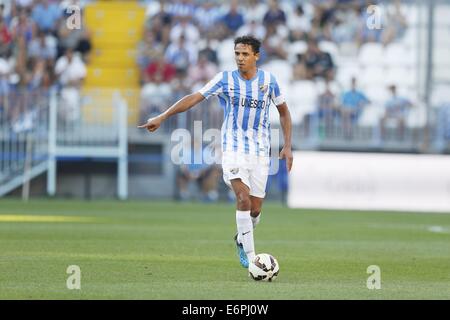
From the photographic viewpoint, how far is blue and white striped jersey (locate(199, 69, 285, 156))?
1161 centimetres

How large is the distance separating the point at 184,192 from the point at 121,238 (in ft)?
38.2

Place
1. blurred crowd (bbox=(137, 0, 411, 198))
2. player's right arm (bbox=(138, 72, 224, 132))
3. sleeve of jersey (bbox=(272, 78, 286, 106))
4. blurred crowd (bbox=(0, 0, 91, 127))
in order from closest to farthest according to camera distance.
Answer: player's right arm (bbox=(138, 72, 224, 132))
sleeve of jersey (bbox=(272, 78, 286, 106))
blurred crowd (bbox=(0, 0, 91, 127))
blurred crowd (bbox=(137, 0, 411, 198))

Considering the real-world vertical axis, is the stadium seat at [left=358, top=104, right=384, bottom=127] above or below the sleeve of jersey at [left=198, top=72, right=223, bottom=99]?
below

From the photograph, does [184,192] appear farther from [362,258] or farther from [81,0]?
[362,258]

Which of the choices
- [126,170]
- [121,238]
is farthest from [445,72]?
[121,238]

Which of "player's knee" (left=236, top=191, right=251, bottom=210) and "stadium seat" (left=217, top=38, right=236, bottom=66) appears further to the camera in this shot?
"stadium seat" (left=217, top=38, right=236, bottom=66)

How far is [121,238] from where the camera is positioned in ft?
52.4

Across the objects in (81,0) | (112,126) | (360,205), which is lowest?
(360,205)

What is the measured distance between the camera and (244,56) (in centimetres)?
1146

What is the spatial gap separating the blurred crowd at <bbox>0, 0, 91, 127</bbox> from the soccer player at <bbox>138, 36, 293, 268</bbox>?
1554 cm

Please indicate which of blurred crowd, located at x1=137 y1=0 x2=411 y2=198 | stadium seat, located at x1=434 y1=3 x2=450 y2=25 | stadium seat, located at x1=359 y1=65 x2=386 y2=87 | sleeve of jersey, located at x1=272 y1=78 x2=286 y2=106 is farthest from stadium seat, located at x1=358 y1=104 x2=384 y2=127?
sleeve of jersey, located at x1=272 y1=78 x2=286 y2=106

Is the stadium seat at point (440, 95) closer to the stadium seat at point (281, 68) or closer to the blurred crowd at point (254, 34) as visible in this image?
the blurred crowd at point (254, 34)

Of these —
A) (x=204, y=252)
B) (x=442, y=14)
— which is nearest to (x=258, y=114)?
(x=204, y=252)

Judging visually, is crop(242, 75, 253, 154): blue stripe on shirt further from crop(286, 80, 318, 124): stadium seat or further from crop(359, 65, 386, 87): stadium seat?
crop(359, 65, 386, 87): stadium seat
